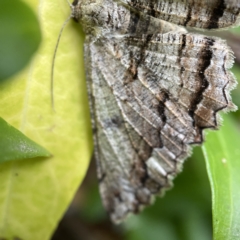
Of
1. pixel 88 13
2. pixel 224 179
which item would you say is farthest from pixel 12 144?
pixel 224 179

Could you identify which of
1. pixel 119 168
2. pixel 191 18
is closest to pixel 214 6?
pixel 191 18

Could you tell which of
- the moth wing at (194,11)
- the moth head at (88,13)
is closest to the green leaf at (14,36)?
the moth head at (88,13)

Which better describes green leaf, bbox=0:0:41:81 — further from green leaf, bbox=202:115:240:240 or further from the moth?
green leaf, bbox=202:115:240:240

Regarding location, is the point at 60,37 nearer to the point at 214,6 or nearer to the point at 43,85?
the point at 43,85

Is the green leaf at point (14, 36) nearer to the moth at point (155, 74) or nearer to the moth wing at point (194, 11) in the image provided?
the moth at point (155, 74)

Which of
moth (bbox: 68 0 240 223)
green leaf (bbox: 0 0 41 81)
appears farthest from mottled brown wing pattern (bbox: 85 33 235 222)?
green leaf (bbox: 0 0 41 81)

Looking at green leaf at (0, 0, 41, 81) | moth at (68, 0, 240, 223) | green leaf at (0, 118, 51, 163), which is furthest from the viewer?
moth at (68, 0, 240, 223)
